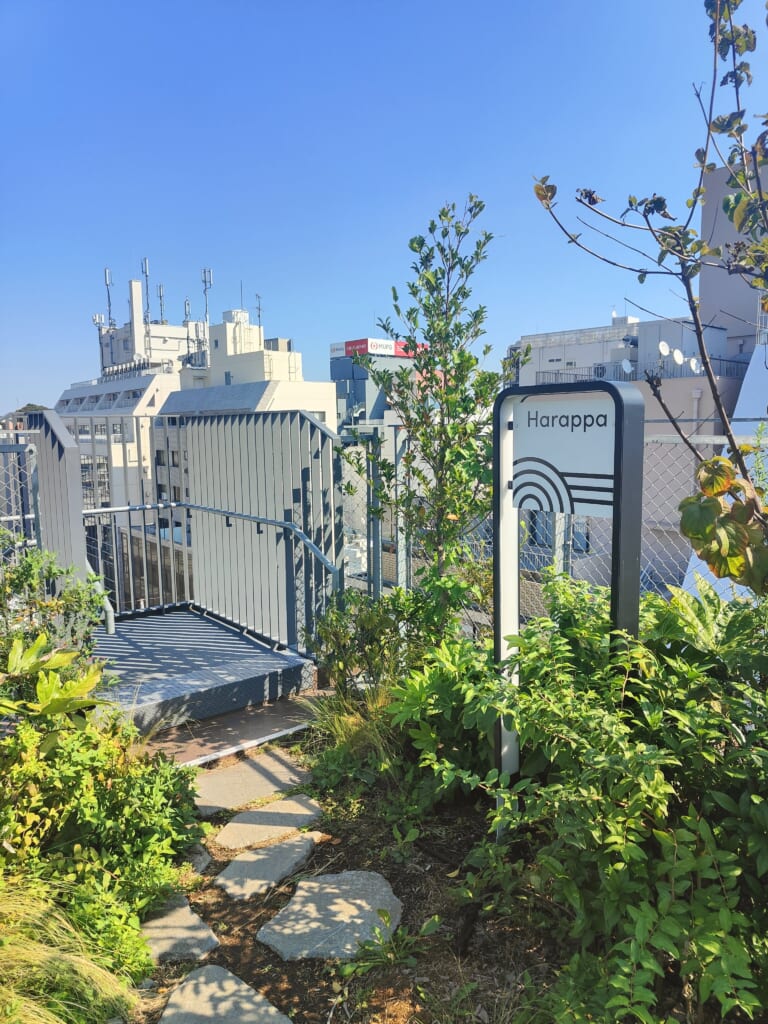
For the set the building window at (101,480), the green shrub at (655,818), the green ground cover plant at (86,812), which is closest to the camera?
the green shrub at (655,818)

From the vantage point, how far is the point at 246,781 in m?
3.71

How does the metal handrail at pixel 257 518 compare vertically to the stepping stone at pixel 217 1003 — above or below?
above

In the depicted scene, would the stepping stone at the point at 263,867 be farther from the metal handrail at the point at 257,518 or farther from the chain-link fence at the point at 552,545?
the metal handrail at the point at 257,518

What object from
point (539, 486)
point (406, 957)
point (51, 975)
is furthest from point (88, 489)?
point (406, 957)

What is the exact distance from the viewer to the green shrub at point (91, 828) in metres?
2.38

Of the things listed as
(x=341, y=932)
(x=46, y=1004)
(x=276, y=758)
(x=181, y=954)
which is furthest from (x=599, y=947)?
(x=276, y=758)

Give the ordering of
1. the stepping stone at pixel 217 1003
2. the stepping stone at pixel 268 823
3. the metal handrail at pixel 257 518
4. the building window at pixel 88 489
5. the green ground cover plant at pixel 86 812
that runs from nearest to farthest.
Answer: the stepping stone at pixel 217 1003, the green ground cover plant at pixel 86 812, the stepping stone at pixel 268 823, the metal handrail at pixel 257 518, the building window at pixel 88 489

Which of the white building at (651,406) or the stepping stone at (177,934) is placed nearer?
the stepping stone at (177,934)

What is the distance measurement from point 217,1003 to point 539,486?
2132mm

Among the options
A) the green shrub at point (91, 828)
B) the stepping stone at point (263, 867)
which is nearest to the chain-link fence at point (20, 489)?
the green shrub at point (91, 828)

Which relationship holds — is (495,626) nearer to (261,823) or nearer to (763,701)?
(763,701)

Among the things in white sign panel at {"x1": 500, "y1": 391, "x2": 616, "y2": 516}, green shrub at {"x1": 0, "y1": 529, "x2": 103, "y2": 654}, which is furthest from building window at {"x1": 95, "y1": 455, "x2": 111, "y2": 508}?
white sign panel at {"x1": 500, "y1": 391, "x2": 616, "y2": 516}

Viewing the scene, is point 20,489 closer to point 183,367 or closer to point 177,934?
point 177,934

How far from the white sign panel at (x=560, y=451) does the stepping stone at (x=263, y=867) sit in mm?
1768
